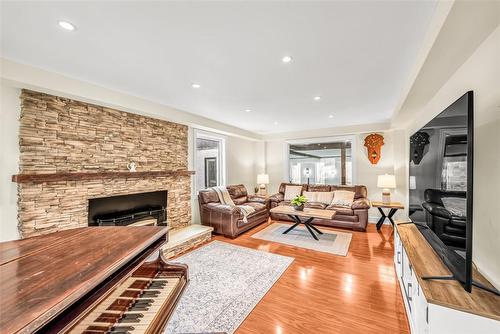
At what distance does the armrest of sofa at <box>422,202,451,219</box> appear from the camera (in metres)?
1.44

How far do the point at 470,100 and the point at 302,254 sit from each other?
2791mm

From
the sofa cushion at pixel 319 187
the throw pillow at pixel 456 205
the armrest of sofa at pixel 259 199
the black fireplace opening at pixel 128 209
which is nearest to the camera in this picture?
the throw pillow at pixel 456 205

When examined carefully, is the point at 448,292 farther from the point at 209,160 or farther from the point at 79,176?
the point at 209,160

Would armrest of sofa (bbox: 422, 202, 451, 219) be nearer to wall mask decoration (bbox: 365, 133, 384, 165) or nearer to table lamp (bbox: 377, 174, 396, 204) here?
table lamp (bbox: 377, 174, 396, 204)

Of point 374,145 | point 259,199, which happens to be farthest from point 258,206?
point 374,145

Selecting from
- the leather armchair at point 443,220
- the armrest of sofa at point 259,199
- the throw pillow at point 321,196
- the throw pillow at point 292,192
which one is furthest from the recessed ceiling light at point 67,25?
the throw pillow at point 321,196

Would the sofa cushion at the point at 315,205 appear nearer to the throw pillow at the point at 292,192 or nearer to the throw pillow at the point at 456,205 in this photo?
the throw pillow at the point at 292,192

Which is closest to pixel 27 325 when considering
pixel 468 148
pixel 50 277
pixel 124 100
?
pixel 50 277

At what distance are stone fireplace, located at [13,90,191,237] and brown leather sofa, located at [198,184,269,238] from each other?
0.80 m

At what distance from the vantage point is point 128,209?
3.29 metres

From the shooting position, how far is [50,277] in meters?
0.71

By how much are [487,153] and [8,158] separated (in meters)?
4.45

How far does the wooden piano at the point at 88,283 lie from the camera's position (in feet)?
1.90

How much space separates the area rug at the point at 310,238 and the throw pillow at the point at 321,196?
3.17ft
